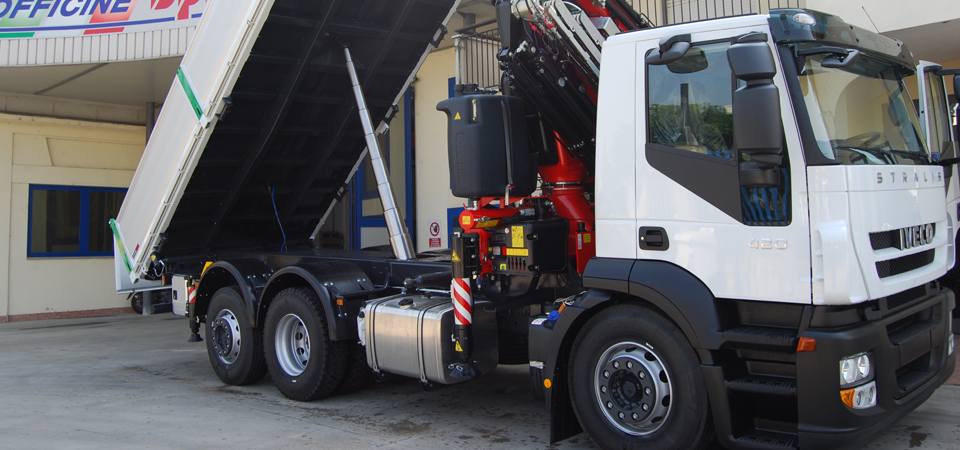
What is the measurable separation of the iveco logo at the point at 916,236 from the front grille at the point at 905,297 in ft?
0.86

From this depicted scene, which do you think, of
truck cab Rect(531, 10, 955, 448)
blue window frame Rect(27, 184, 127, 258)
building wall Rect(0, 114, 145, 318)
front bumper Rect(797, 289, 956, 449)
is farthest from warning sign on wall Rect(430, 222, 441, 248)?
front bumper Rect(797, 289, 956, 449)

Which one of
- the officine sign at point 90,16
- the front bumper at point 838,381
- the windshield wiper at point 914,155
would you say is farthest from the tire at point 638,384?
the officine sign at point 90,16

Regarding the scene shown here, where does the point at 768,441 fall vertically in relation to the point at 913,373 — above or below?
below

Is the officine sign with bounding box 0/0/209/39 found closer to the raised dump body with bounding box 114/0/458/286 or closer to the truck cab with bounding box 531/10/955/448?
the raised dump body with bounding box 114/0/458/286

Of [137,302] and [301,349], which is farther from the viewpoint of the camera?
[137,302]

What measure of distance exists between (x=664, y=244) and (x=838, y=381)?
3.72ft

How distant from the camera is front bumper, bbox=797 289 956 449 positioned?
347 centimetres

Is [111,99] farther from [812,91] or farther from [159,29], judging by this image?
[812,91]

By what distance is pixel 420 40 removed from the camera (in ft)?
24.9

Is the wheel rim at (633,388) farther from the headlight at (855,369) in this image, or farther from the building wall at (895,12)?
the building wall at (895,12)

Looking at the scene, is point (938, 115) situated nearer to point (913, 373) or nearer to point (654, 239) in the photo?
point (913, 373)

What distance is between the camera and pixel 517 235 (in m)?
5.02

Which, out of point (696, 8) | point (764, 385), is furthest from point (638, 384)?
point (696, 8)

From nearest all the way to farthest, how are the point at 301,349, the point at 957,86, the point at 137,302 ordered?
the point at 957,86
the point at 301,349
the point at 137,302
